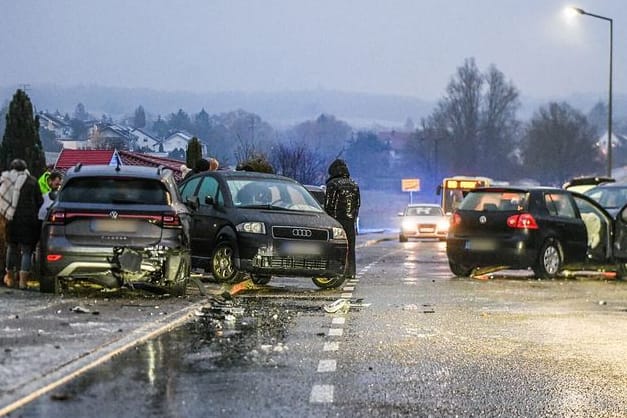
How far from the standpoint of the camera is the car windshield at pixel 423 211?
46.1m

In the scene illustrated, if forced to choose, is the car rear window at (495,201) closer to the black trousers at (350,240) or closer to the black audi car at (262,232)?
the black trousers at (350,240)

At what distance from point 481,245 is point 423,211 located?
26764 millimetres

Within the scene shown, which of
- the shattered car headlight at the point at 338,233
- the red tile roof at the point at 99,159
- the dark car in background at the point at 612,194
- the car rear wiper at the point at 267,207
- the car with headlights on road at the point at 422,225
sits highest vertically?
the red tile roof at the point at 99,159

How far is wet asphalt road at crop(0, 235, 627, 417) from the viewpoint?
7.54m

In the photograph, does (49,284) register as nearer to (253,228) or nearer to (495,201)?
(253,228)

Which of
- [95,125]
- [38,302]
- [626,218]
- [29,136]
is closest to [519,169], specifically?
[95,125]

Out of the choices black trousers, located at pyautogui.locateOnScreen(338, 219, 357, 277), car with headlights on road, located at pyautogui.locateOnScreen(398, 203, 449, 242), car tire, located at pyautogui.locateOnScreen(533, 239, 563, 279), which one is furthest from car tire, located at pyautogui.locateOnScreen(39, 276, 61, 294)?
car with headlights on road, located at pyautogui.locateOnScreen(398, 203, 449, 242)

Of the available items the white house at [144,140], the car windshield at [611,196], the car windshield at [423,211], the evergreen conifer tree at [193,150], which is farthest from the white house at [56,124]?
the car windshield at [611,196]

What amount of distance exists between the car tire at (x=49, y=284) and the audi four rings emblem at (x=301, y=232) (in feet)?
10.9

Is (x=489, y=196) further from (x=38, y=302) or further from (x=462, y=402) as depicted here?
(x=462, y=402)

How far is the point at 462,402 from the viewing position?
7.71 m

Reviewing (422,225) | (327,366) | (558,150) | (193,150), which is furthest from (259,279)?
(558,150)

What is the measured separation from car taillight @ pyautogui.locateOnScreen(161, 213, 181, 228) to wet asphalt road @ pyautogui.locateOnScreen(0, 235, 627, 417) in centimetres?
88

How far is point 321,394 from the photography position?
26.0 feet
